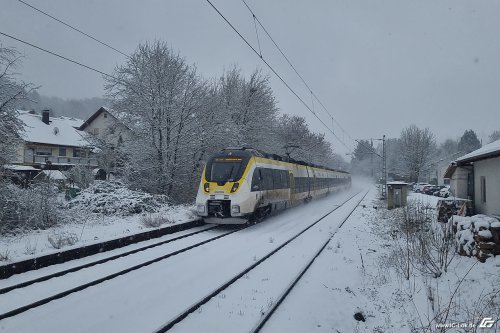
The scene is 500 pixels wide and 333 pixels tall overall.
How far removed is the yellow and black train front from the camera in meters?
13.8

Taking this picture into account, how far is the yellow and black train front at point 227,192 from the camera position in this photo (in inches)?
543

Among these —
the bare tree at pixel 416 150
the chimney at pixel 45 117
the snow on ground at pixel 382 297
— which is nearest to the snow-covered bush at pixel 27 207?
the snow on ground at pixel 382 297

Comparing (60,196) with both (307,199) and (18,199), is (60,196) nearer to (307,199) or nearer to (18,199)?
(18,199)

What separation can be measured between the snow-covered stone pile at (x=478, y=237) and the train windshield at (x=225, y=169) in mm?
7761

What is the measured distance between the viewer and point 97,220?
14.8 m

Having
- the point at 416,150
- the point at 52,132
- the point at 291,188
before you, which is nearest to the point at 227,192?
the point at 291,188

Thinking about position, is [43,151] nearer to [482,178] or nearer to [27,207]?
[27,207]

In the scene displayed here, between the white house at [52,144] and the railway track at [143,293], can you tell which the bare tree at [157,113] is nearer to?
the railway track at [143,293]

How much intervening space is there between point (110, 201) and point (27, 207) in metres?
4.25

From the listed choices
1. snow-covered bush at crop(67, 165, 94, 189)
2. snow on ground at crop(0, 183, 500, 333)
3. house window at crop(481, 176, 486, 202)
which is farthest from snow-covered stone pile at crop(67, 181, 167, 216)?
house window at crop(481, 176, 486, 202)

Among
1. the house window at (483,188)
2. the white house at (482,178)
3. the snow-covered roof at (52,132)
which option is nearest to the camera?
the white house at (482,178)

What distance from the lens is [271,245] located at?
1111cm

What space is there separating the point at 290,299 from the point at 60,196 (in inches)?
471

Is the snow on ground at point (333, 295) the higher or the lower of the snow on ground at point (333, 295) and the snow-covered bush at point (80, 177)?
the lower
